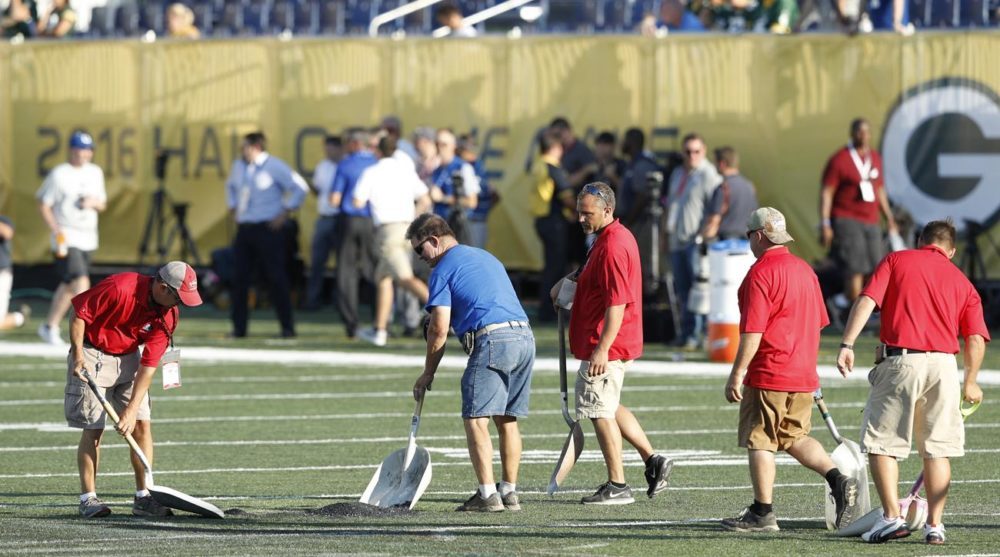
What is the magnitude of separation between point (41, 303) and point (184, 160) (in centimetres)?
278

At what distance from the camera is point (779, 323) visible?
9.45 meters

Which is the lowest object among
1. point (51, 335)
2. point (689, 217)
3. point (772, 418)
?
point (51, 335)

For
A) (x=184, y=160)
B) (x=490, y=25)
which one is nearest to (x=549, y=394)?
(x=184, y=160)

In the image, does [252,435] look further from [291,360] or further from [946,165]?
[946,165]

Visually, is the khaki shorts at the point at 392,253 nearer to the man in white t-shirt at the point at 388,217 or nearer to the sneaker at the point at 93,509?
the man in white t-shirt at the point at 388,217

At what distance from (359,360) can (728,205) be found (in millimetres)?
3806

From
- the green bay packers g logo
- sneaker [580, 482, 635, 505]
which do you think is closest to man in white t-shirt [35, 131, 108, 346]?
the green bay packers g logo

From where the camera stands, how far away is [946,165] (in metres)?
21.2

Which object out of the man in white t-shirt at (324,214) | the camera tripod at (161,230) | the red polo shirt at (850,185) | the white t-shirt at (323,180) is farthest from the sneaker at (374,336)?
the camera tripod at (161,230)

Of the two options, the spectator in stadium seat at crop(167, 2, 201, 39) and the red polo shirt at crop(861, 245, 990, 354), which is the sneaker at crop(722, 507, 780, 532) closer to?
the red polo shirt at crop(861, 245, 990, 354)

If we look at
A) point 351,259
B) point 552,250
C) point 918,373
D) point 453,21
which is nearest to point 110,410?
point 918,373

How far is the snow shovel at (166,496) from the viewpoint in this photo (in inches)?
387

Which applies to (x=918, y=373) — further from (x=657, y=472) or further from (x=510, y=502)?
(x=510, y=502)

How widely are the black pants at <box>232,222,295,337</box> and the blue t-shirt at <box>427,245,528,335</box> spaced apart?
9746 millimetres
